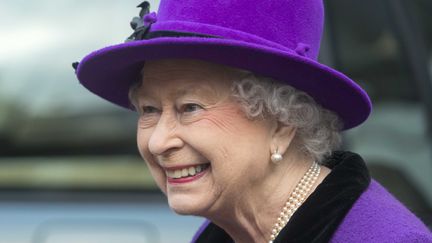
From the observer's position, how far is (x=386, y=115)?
351 cm

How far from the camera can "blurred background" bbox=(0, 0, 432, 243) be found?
323cm

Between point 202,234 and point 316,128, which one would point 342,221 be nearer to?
point 316,128

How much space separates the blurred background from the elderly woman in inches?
43.9

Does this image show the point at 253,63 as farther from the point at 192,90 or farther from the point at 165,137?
the point at 165,137

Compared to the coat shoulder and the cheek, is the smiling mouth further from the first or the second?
the coat shoulder

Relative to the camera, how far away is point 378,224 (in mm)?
1981

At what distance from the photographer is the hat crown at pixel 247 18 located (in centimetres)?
199

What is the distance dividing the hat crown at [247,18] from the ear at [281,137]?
0.59 ft

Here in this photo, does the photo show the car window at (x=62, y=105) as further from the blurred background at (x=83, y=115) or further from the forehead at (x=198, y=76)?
the forehead at (x=198, y=76)

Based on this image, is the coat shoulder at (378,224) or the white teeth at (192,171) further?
the white teeth at (192,171)

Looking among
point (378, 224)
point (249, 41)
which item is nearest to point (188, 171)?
point (249, 41)

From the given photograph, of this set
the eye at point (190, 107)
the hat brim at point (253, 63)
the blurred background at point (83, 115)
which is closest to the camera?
the hat brim at point (253, 63)

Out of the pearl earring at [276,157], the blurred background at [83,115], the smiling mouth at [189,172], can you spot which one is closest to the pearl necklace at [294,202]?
the pearl earring at [276,157]

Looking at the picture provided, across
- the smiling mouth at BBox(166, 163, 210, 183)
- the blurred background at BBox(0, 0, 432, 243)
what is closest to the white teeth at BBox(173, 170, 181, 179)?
the smiling mouth at BBox(166, 163, 210, 183)
